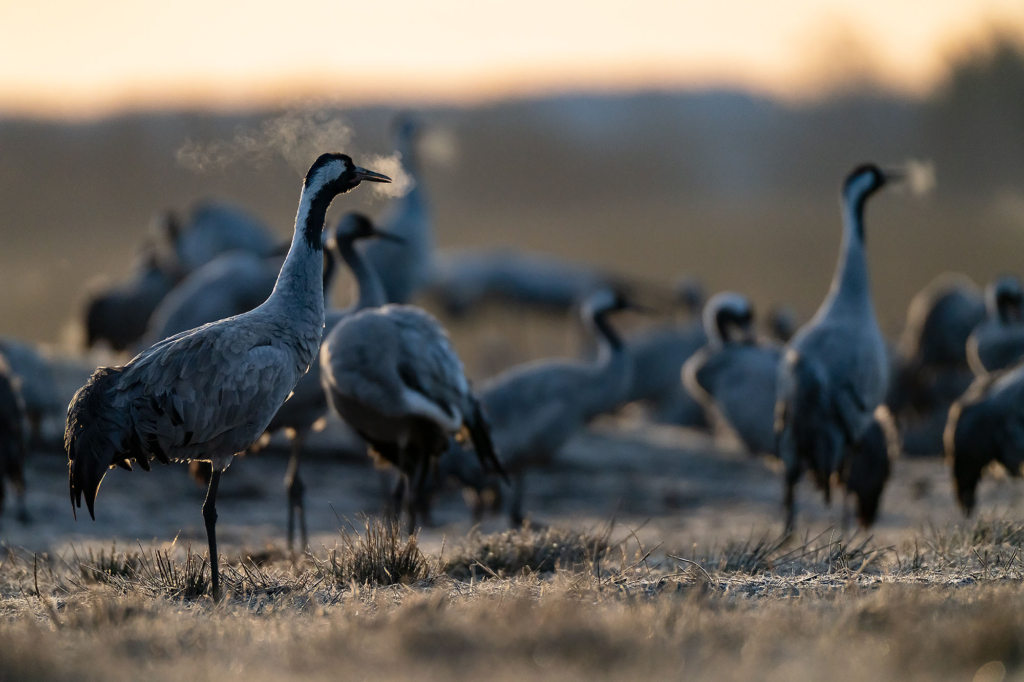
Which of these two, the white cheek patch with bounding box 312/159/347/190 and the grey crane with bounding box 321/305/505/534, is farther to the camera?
the grey crane with bounding box 321/305/505/534

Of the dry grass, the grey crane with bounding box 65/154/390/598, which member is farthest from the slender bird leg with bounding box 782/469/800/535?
the grey crane with bounding box 65/154/390/598

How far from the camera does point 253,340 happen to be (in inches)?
201

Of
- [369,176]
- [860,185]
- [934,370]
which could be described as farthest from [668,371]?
[369,176]

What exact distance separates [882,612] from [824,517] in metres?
6.66

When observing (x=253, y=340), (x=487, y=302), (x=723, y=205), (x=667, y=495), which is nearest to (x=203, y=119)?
(x=723, y=205)

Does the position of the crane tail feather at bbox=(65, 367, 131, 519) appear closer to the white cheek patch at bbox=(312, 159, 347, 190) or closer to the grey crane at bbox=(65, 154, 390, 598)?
the grey crane at bbox=(65, 154, 390, 598)

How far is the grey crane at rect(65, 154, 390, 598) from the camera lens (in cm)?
490

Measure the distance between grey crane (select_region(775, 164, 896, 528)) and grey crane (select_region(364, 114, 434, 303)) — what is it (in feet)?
14.8

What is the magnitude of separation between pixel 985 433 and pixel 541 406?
10.7 ft

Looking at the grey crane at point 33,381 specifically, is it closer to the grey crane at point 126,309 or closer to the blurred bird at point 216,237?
the grey crane at point 126,309

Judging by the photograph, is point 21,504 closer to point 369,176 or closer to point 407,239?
point 369,176

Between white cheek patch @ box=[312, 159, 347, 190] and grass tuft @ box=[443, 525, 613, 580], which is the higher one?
white cheek patch @ box=[312, 159, 347, 190]

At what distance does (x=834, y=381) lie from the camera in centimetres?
816

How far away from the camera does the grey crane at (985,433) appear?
7.88m
